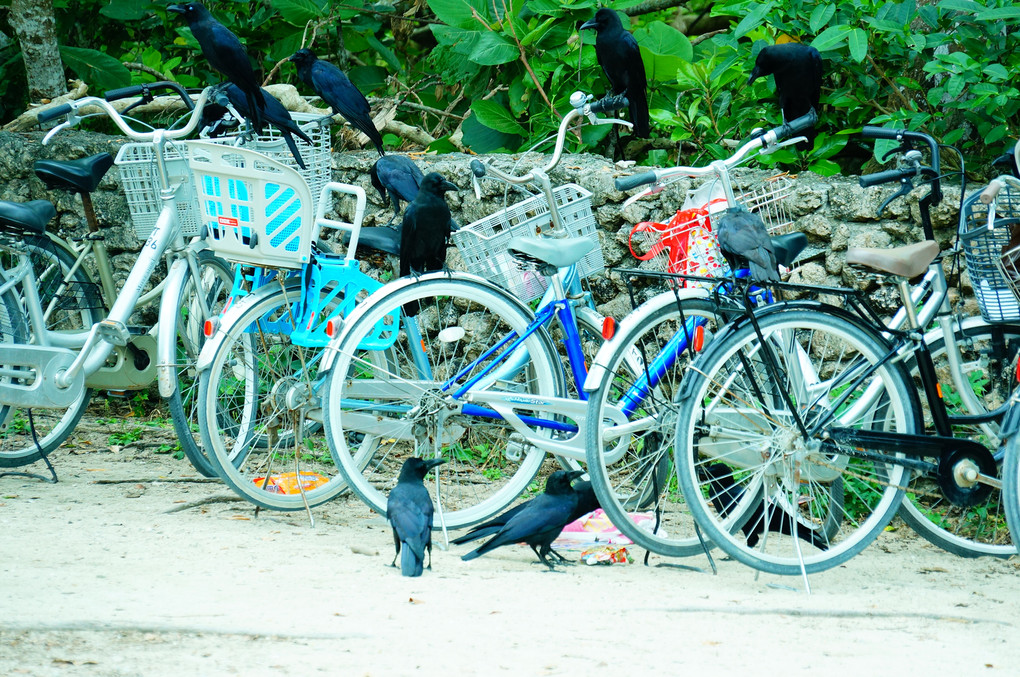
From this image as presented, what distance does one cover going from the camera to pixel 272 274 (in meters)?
3.76

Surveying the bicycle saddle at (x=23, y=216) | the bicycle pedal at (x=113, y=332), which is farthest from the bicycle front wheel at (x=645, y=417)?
the bicycle saddle at (x=23, y=216)

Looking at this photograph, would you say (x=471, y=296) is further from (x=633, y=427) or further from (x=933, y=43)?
(x=933, y=43)

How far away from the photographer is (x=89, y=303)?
410cm

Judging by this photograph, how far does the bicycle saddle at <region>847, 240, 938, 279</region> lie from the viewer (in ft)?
9.43

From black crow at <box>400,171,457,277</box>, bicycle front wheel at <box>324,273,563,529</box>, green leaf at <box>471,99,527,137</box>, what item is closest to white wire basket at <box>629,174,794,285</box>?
bicycle front wheel at <box>324,273,563,529</box>

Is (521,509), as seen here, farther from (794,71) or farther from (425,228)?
(794,71)

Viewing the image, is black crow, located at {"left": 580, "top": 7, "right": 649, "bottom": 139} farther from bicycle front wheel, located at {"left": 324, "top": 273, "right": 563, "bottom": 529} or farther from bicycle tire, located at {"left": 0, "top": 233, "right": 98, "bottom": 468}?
bicycle tire, located at {"left": 0, "top": 233, "right": 98, "bottom": 468}

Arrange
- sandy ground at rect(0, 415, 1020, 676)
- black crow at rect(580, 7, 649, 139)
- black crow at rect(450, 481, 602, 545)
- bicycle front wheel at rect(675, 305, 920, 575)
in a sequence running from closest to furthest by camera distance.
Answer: sandy ground at rect(0, 415, 1020, 676)
bicycle front wheel at rect(675, 305, 920, 575)
black crow at rect(450, 481, 602, 545)
black crow at rect(580, 7, 649, 139)

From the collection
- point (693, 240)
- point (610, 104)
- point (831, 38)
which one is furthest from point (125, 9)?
point (693, 240)

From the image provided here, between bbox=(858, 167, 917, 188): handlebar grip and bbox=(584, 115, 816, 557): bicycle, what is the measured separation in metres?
0.25

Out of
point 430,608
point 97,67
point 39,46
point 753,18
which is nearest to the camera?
point 430,608

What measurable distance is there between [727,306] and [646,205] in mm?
1493

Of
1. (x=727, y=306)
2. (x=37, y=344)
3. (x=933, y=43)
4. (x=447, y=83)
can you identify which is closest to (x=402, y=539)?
(x=727, y=306)

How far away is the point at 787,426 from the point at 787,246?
22.9 inches
